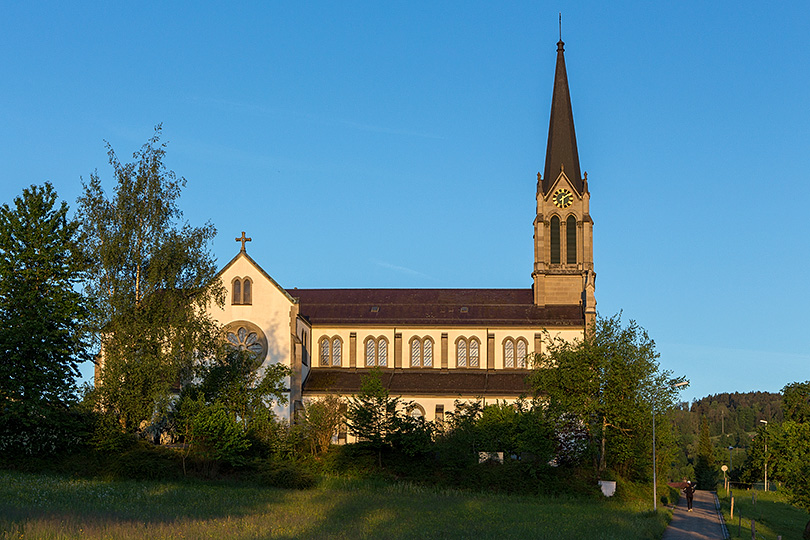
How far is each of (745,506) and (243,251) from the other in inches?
1529

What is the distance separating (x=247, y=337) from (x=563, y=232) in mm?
28062

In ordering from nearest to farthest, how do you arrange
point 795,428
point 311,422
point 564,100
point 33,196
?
1. point 33,196
2. point 311,422
3. point 795,428
4. point 564,100

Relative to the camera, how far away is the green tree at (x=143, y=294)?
47.4 metres

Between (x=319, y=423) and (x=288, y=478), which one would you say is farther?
(x=319, y=423)

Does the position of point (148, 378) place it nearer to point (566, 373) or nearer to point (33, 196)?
point (33, 196)

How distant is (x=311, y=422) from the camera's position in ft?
179

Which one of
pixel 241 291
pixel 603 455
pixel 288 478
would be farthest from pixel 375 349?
pixel 288 478

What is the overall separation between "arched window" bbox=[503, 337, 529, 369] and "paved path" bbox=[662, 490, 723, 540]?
18.3m

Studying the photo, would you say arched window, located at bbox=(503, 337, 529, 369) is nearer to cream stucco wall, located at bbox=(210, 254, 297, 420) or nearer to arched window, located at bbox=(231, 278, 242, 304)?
cream stucco wall, located at bbox=(210, 254, 297, 420)

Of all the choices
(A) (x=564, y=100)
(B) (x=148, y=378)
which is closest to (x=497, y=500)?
(B) (x=148, y=378)

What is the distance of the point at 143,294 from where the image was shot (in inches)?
1969

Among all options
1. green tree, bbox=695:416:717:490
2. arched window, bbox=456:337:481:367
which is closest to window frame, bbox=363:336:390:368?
arched window, bbox=456:337:481:367

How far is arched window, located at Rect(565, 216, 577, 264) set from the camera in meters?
74.8

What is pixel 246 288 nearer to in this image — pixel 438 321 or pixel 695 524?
pixel 438 321
